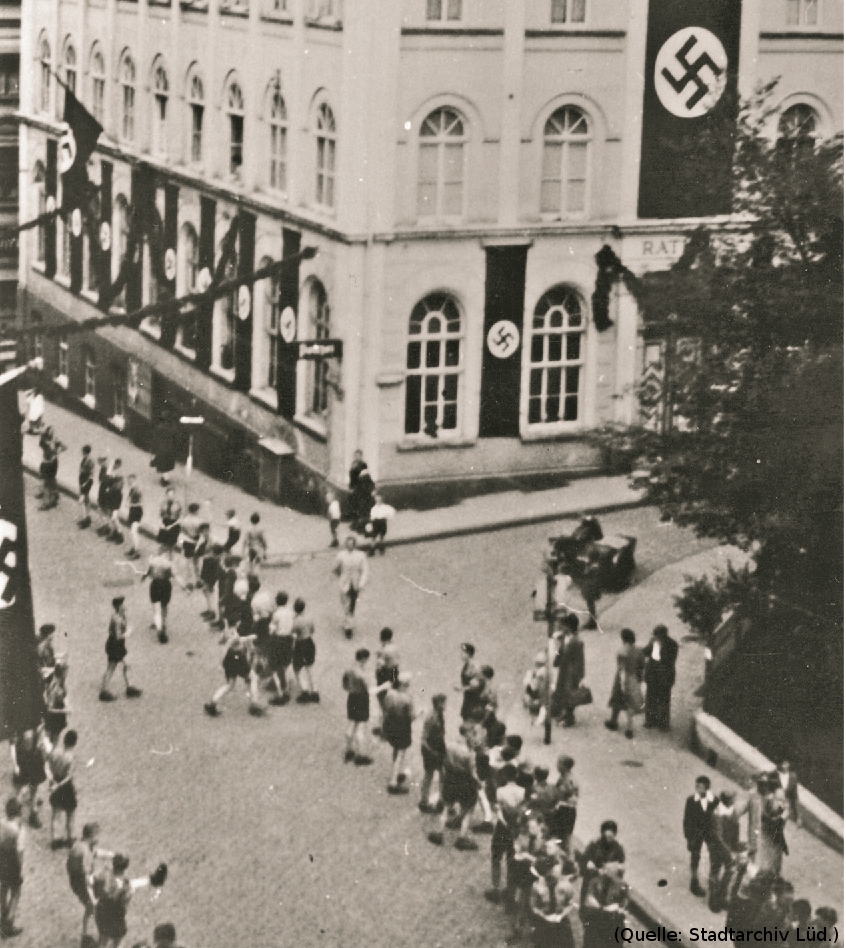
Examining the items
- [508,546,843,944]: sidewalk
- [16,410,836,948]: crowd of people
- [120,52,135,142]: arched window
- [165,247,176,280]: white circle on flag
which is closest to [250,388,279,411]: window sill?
[16,410,836,948]: crowd of people

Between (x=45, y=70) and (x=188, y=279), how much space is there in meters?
4.35

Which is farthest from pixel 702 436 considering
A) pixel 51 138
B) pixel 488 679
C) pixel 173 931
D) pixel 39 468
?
pixel 39 468

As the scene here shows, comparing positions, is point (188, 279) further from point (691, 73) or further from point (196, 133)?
point (691, 73)

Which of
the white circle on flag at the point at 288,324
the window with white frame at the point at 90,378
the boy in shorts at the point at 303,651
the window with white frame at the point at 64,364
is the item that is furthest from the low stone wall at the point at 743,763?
the window with white frame at the point at 64,364

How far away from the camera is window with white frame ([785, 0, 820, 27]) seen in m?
26.5

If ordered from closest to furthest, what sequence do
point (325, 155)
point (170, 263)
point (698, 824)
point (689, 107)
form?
1. point (698, 824)
2. point (689, 107)
3. point (325, 155)
4. point (170, 263)

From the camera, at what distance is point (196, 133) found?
3266 centimetres

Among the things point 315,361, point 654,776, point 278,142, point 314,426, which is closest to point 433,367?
point 315,361

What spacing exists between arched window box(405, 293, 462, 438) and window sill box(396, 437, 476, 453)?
10cm

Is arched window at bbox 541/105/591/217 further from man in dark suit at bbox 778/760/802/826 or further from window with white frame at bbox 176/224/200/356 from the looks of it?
man in dark suit at bbox 778/760/802/826

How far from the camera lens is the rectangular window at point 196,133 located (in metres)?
32.4

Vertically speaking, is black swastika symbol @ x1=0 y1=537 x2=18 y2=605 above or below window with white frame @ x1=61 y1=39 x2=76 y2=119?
below

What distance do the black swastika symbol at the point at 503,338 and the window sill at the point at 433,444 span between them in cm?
168

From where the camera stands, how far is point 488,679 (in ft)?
87.9
